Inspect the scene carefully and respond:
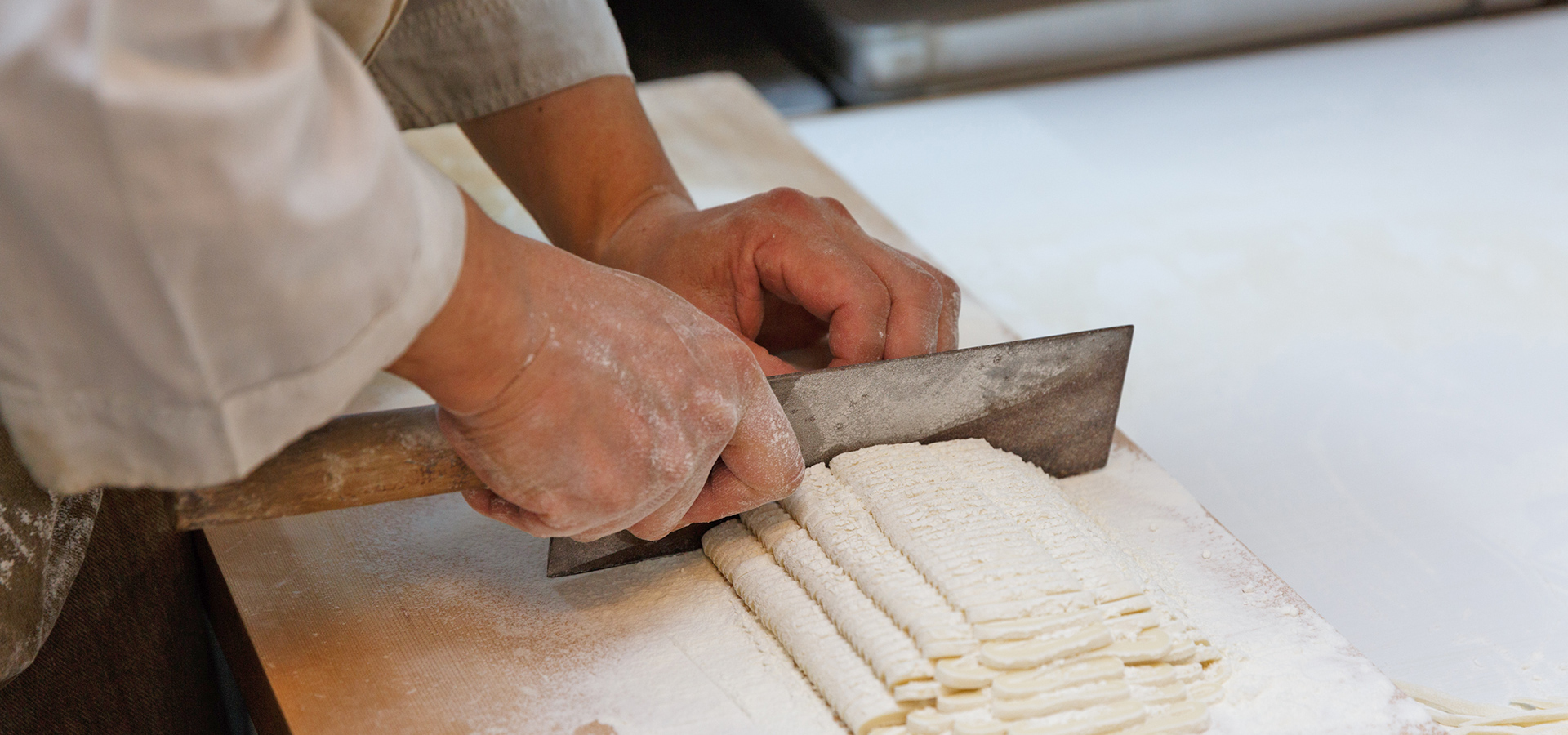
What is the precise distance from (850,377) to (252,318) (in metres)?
0.69

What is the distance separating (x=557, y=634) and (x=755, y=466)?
30 cm

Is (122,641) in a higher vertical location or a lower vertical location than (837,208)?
lower

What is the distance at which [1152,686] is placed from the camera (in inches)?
47.8

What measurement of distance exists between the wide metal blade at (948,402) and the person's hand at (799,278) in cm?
12

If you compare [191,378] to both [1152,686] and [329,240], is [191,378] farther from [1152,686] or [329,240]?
[1152,686]

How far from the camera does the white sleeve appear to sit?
831 millimetres

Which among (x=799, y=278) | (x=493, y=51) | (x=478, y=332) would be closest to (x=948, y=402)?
(x=799, y=278)

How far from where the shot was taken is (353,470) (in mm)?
1205

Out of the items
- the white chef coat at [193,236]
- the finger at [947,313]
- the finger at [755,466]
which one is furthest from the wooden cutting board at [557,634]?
the white chef coat at [193,236]

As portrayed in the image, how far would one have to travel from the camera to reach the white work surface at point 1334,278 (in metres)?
1.68

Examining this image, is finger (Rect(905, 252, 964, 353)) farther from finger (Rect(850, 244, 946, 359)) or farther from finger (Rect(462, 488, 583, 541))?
finger (Rect(462, 488, 583, 541))

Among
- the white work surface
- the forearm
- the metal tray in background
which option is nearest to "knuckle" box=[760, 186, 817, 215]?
the forearm

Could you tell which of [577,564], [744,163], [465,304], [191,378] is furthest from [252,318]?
[744,163]

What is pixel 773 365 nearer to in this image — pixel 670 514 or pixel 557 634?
pixel 670 514
